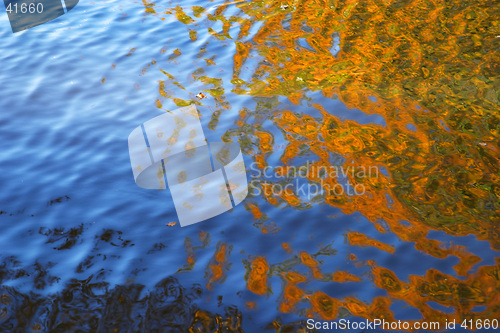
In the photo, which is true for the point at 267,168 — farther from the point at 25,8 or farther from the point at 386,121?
the point at 25,8

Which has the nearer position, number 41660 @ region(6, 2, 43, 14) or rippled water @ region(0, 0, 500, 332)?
rippled water @ region(0, 0, 500, 332)

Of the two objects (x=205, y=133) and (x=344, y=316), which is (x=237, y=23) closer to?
(x=205, y=133)

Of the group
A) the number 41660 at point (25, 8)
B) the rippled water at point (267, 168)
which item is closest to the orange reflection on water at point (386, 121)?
the rippled water at point (267, 168)

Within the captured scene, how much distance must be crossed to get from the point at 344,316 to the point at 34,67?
4339mm

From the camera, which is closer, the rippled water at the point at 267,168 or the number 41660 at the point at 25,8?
the rippled water at the point at 267,168

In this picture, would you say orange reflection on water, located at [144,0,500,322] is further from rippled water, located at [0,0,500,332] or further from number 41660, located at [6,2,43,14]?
number 41660, located at [6,2,43,14]

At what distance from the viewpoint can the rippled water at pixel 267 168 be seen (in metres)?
2.64

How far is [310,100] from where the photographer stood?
4.22m

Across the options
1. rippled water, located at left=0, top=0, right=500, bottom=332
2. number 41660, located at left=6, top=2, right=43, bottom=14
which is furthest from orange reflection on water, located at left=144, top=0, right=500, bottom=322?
number 41660, located at left=6, top=2, right=43, bottom=14

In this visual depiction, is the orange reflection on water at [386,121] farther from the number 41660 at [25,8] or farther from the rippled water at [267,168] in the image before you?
the number 41660 at [25,8]

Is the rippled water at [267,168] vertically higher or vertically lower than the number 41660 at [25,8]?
lower

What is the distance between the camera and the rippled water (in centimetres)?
264

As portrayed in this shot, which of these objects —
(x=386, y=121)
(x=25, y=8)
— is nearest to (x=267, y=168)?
(x=386, y=121)

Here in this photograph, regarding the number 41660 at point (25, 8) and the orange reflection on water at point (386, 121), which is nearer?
the orange reflection on water at point (386, 121)
